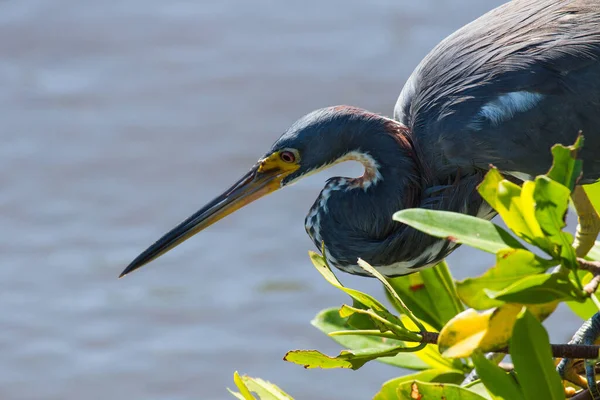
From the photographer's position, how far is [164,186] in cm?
667

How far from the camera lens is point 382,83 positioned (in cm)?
708

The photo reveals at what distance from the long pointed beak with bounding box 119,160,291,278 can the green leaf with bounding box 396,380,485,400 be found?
1401 mm

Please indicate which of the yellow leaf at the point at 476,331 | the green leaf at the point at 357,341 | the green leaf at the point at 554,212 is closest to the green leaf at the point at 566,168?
the green leaf at the point at 554,212

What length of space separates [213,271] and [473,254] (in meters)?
1.55

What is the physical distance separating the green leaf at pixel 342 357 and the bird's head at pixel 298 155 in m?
1.15

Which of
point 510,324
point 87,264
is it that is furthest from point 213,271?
point 510,324

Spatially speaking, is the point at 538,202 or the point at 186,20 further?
the point at 186,20

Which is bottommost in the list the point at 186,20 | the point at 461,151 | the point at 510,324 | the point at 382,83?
the point at 510,324

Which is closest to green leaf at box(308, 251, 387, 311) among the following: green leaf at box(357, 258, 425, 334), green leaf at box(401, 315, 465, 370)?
green leaf at box(357, 258, 425, 334)

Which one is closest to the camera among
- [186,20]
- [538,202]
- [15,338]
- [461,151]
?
[538,202]

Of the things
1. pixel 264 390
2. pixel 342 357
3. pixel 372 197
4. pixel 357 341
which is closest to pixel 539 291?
pixel 342 357

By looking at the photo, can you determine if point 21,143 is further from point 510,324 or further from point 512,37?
point 510,324

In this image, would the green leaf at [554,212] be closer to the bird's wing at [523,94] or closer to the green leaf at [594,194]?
the green leaf at [594,194]

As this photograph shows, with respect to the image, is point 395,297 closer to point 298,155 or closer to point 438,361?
point 438,361
